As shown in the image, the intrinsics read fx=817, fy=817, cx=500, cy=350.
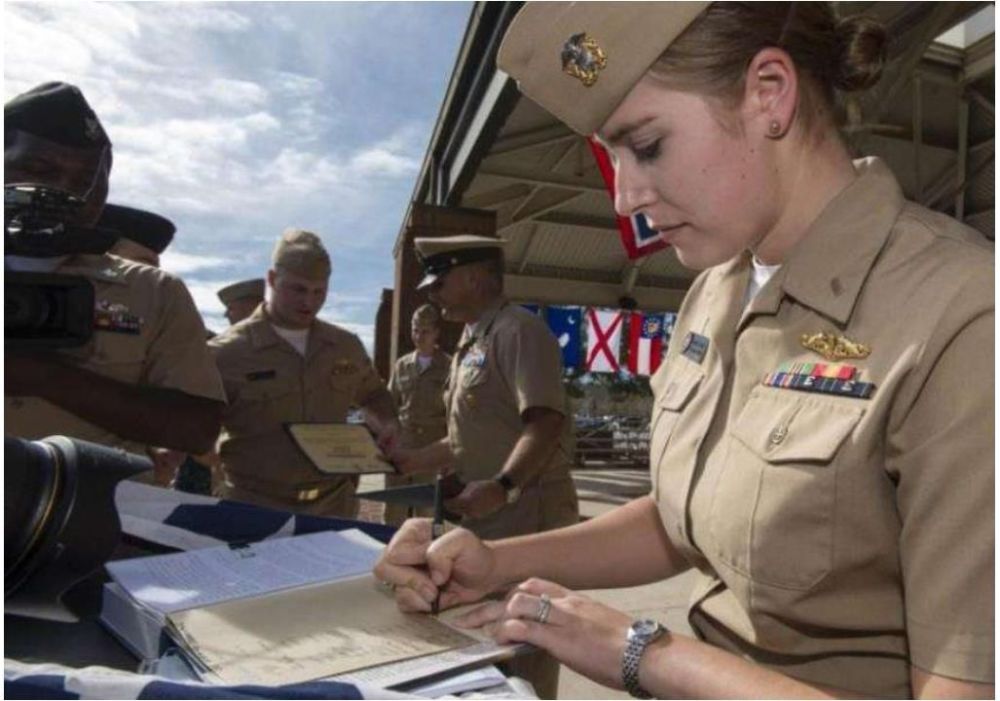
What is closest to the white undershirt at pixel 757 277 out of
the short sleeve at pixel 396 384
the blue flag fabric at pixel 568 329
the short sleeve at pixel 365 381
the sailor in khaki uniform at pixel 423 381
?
the short sleeve at pixel 365 381

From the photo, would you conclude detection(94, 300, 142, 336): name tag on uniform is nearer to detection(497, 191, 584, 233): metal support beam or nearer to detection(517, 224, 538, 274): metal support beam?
detection(497, 191, 584, 233): metal support beam

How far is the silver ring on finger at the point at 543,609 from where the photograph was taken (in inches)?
34.7

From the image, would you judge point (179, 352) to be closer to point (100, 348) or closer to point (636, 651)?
point (100, 348)

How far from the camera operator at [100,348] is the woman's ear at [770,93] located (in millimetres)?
1272

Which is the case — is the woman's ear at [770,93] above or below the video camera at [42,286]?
above

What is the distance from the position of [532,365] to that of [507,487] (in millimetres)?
432

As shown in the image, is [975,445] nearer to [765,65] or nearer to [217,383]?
[765,65]

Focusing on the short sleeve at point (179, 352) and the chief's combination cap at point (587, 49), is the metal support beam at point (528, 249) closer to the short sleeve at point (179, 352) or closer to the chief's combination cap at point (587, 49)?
the short sleeve at point (179, 352)

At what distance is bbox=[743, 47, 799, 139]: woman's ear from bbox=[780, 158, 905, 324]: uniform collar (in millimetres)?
115

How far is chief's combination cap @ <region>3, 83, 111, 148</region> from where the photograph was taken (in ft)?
5.38

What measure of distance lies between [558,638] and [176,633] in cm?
39

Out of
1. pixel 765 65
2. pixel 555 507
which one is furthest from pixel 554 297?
pixel 765 65

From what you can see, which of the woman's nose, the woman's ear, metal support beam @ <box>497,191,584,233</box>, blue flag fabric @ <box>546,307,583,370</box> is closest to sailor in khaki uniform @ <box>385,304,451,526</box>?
the woman's nose

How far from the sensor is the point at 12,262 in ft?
5.19
